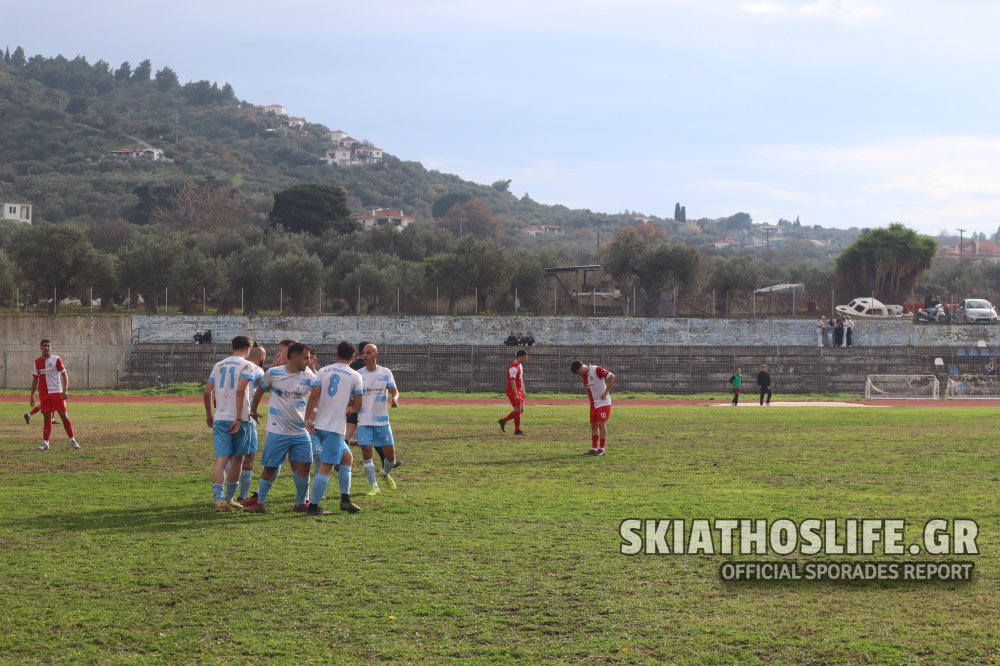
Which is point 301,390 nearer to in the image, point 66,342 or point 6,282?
point 66,342

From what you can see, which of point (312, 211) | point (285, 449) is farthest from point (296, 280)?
point (285, 449)

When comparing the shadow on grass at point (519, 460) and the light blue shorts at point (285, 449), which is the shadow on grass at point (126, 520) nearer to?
the light blue shorts at point (285, 449)

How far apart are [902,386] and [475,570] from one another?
39829 millimetres

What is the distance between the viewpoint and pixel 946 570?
8.86 m

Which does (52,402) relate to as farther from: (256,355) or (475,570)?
(475,570)

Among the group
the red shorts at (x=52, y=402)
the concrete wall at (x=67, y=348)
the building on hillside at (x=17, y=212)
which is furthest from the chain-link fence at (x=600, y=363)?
the building on hillside at (x=17, y=212)

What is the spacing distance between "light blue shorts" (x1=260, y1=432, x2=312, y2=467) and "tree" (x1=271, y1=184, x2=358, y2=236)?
311 ft

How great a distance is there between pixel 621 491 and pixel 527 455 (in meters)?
5.14

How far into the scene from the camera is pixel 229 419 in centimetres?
1248

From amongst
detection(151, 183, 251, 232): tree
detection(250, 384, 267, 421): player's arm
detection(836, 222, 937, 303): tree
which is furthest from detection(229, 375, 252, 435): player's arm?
detection(151, 183, 251, 232): tree

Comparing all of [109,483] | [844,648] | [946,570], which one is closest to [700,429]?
[109,483]

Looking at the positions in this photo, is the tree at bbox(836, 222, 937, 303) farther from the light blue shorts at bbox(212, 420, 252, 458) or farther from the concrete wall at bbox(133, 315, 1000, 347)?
the light blue shorts at bbox(212, 420, 252, 458)

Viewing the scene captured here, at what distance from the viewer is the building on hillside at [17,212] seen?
136125mm

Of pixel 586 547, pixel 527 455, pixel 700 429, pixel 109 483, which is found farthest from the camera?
pixel 700 429
